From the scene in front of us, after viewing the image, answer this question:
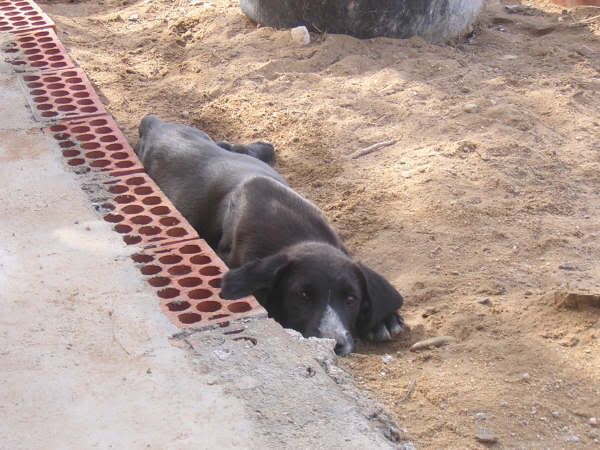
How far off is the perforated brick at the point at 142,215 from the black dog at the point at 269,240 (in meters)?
0.38

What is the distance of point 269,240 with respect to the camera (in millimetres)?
5379

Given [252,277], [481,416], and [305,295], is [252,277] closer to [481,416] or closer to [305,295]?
[305,295]

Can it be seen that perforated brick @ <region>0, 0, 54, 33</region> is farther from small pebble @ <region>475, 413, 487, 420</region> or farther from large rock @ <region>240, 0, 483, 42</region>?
small pebble @ <region>475, 413, 487, 420</region>

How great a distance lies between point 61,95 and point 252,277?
249 cm

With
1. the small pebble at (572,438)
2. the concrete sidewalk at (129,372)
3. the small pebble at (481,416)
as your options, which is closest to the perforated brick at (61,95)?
the concrete sidewalk at (129,372)

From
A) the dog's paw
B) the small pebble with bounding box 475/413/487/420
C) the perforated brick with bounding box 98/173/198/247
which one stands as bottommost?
the dog's paw

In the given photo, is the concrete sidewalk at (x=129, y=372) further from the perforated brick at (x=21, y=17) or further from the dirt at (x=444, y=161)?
the perforated brick at (x=21, y=17)

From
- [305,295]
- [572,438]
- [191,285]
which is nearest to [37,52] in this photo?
[305,295]

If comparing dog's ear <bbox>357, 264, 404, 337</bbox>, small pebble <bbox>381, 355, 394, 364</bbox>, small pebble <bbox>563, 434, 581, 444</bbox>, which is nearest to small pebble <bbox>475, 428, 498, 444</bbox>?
small pebble <bbox>563, 434, 581, 444</bbox>

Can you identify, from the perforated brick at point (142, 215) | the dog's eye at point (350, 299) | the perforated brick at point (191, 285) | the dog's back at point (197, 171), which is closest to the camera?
the perforated brick at point (191, 285)

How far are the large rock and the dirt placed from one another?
15cm

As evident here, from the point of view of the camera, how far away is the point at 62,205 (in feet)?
16.1

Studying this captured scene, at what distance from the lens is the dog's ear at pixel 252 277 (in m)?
4.28

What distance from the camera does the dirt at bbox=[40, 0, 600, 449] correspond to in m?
3.93
